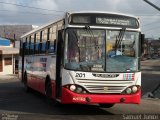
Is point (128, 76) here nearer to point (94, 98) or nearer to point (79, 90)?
point (94, 98)

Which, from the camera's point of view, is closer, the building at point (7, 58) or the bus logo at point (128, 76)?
the bus logo at point (128, 76)

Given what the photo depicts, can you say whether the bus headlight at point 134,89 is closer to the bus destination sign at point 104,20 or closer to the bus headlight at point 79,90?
the bus headlight at point 79,90

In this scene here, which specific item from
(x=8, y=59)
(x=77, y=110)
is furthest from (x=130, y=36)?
(x=8, y=59)

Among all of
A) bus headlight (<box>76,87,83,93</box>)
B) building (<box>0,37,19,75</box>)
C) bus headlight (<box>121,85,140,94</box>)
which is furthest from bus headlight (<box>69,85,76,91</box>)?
building (<box>0,37,19,75</box>)

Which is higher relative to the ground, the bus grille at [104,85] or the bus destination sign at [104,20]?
the bus destination sign at [104,20]

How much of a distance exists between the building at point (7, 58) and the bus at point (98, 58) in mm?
39012

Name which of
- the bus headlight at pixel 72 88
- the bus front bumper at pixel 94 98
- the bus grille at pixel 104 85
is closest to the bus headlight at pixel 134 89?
the bus front bumper at pixel 94 98

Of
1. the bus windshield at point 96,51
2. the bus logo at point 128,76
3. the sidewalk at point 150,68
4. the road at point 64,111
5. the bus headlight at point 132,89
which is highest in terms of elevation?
the bus windshield at point 96,51

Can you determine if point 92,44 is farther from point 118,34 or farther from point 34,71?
point 34,71

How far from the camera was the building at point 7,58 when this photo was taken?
2122 inches

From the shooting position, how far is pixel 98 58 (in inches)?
549

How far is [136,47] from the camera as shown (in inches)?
566

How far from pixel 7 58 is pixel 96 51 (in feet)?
141

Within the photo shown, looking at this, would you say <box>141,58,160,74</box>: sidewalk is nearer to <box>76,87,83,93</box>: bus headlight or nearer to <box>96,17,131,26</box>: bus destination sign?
<box>96,17,131,26</box>: bus destination sign
